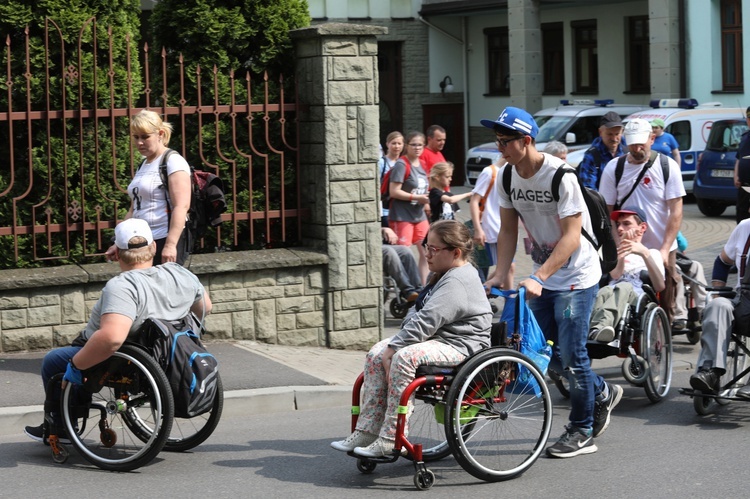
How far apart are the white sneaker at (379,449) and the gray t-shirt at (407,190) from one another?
6.30m

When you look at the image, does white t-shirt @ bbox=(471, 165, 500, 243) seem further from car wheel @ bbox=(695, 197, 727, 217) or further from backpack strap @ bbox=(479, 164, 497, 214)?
car wheel @ bbox=(695, 197, 727, 217)

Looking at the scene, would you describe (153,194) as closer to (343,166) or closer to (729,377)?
(343,166)

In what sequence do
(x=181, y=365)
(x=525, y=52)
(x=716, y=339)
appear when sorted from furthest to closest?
(x=525, y=52)
(x=716, y=339)
(x=181, y=365)

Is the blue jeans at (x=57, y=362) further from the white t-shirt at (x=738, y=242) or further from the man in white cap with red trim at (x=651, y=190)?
the man in white cap with red trim at (x=651, y=190)

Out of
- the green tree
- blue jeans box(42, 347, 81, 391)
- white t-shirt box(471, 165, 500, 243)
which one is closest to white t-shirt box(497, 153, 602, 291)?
blue jeans box(42, 347, 81, 391)

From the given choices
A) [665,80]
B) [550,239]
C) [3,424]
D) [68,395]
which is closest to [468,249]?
[550,239]

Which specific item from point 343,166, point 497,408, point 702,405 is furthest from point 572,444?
point 343,166

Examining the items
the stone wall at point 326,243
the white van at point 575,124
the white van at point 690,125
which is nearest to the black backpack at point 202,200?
the stone wall at point 326,243

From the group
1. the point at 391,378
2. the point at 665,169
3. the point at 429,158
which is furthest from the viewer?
the point at 429,158

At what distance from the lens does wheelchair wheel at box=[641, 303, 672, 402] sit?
8.18 metres

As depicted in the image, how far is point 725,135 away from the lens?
21.0 meters

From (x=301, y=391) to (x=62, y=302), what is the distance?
2.05 m

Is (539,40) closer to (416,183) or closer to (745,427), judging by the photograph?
(416,183)

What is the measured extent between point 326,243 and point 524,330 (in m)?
3.68
